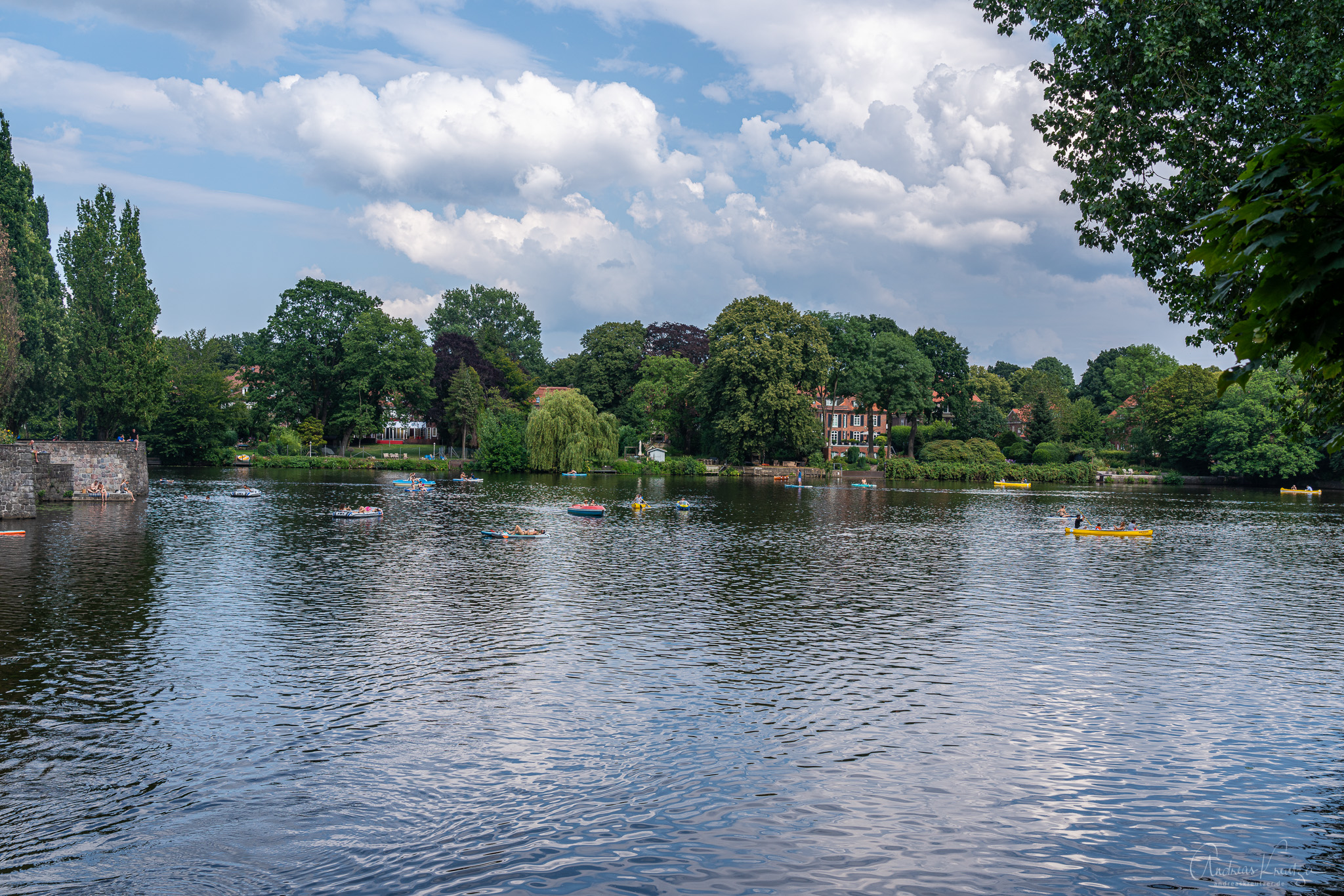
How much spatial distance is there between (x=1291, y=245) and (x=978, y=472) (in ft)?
384

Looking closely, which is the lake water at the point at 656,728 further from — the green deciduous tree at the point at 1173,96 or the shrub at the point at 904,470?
the shrub at the point at 904,470

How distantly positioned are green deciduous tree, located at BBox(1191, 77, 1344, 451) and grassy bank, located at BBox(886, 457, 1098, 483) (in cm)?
11203

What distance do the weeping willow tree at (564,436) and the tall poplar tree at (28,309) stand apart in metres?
46.0

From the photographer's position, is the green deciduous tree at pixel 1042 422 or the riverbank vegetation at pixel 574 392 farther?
the green deciduous tree at pixel 1042 422

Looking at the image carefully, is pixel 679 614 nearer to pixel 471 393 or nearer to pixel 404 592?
pixel 404 592

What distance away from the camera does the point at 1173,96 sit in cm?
2208

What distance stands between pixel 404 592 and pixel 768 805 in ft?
65.8

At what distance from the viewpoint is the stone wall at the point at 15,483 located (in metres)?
45.5

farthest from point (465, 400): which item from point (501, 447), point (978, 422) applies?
point (978, 422)

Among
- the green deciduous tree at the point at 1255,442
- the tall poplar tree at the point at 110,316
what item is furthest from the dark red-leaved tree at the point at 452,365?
the green deciduous tree at the point at 1255,442

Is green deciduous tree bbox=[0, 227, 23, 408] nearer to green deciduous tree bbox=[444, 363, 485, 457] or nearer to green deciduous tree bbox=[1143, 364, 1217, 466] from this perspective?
green deciduous tree bbox=[444, 363, 485, 457]

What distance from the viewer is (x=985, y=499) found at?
8131cm

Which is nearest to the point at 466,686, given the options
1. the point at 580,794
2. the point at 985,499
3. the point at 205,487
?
the point at 580,794

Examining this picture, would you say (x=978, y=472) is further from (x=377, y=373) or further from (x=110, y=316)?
(x=110, y=316)
